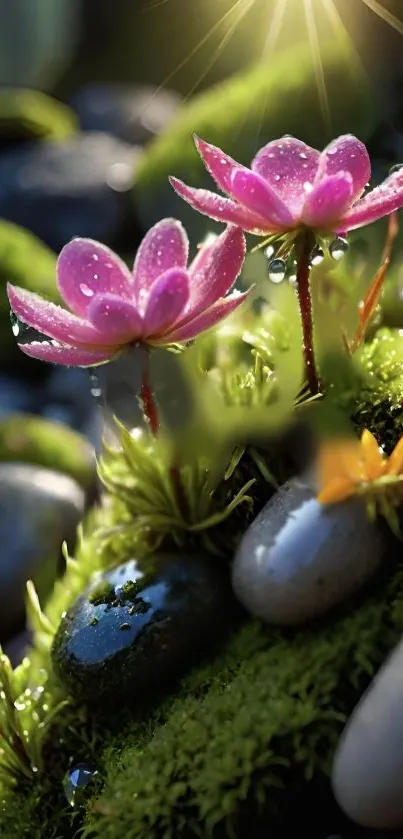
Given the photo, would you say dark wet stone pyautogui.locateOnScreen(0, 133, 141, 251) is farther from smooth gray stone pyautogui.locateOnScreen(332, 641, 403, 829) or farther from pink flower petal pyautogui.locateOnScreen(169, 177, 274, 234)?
smooth gray stone pyautogui.locateOnScreen(332, 641, 403, 829)

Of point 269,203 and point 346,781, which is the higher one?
point 269,203

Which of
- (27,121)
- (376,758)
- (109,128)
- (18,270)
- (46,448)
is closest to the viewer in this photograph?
(376,758)

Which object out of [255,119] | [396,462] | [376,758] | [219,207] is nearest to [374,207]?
[219,207]

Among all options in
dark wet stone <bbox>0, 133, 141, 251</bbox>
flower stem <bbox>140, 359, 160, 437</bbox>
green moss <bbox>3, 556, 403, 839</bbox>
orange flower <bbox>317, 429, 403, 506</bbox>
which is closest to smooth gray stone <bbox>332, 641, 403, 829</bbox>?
green moss <bbox>3, 556, 403, 839</bbox>

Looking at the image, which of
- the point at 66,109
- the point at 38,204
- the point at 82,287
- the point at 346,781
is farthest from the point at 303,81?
the point at 346,781

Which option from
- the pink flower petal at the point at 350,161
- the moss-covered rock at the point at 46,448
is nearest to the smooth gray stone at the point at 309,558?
the pink flower petal at the point at 350,161

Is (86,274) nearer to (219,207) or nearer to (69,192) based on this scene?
(219,207)

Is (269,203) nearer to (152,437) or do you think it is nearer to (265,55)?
(152,437)
